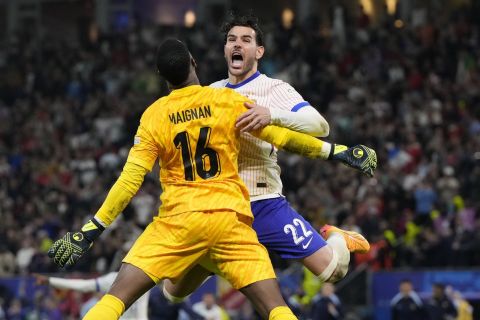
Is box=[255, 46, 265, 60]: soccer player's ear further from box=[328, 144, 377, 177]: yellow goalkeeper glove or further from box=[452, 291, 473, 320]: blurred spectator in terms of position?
box=[452, 291, 473, 320]: blurred spectator

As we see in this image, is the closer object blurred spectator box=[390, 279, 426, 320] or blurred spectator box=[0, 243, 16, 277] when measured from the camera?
blurred spectator box=[390, 279, 426, 320]

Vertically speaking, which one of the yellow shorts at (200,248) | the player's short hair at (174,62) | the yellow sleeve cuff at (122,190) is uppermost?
the player's short hair at (174,62)

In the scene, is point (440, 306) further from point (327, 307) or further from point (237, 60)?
point (237, 60)

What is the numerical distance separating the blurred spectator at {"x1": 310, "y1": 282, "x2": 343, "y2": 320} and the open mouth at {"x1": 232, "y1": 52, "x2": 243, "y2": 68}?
9442 millimetres

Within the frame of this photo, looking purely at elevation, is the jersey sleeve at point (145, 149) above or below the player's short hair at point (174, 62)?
below

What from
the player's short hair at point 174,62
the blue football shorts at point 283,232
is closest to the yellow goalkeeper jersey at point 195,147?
the player's short hair at point 174,62

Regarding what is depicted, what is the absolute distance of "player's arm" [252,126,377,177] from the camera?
26.0ft

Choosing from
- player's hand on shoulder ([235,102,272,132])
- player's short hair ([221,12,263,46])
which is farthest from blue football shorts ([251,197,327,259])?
player's short hair ([221,12,263,46])

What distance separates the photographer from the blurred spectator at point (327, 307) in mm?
17734

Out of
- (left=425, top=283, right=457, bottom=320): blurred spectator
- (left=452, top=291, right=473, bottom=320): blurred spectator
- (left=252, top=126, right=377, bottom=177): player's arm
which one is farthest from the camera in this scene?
(left=452, top=291, right=473, bottom=320): blurred spectator

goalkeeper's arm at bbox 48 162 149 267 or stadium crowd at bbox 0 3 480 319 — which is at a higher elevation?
goalkeeper's arm at bbox 48 162 149 267

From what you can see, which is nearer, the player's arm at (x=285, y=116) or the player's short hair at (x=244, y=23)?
the player's arm at (x=285, y=116)

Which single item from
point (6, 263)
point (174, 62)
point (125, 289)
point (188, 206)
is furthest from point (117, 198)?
point (6, 263)

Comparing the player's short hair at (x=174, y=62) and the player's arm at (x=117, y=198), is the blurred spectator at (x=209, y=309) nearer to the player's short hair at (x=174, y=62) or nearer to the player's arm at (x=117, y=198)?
the player's arm at (x=117, y=198)
